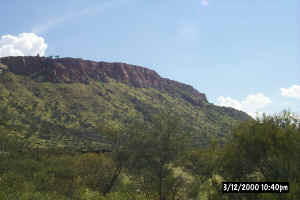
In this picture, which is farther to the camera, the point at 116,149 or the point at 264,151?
the point at 116,149

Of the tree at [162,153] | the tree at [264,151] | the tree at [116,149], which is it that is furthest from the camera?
the tree at [116,149]

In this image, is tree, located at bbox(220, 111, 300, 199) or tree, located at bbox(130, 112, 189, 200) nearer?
tree, located at bbox(220, 111, 300, 199)

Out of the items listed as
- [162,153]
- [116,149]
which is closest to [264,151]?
[162,153]

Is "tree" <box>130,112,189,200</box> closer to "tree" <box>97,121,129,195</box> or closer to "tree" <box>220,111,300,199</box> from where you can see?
"tree" <box>97,121,129,195</box>

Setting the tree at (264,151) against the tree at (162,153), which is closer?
the tree at (264,151)

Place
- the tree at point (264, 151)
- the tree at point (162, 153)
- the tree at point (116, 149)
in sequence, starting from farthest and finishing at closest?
1. the tree at point (116, 149)
2. the tree at point (162, 153)
3. the tree at point (264, 151)

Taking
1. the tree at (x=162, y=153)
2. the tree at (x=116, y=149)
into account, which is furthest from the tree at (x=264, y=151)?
the tree at (x=116, y=149)

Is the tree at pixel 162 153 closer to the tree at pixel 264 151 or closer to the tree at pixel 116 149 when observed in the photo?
the tree at pixel 116 149

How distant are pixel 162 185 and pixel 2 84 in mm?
201006

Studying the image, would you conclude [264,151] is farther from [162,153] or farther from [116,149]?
[116,149]

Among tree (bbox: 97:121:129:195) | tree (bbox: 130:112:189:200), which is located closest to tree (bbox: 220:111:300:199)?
tree (bbox: 130:112:189:200)

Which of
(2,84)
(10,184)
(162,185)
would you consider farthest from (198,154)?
(2,84)

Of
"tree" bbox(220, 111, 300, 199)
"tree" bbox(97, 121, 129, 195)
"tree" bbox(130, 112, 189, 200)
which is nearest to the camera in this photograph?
"tree" bbox(220, 111, 300, 199)

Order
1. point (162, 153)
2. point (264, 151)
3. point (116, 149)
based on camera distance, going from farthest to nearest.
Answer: point (116, 149)
point (162, 153)
point (264, 151)
